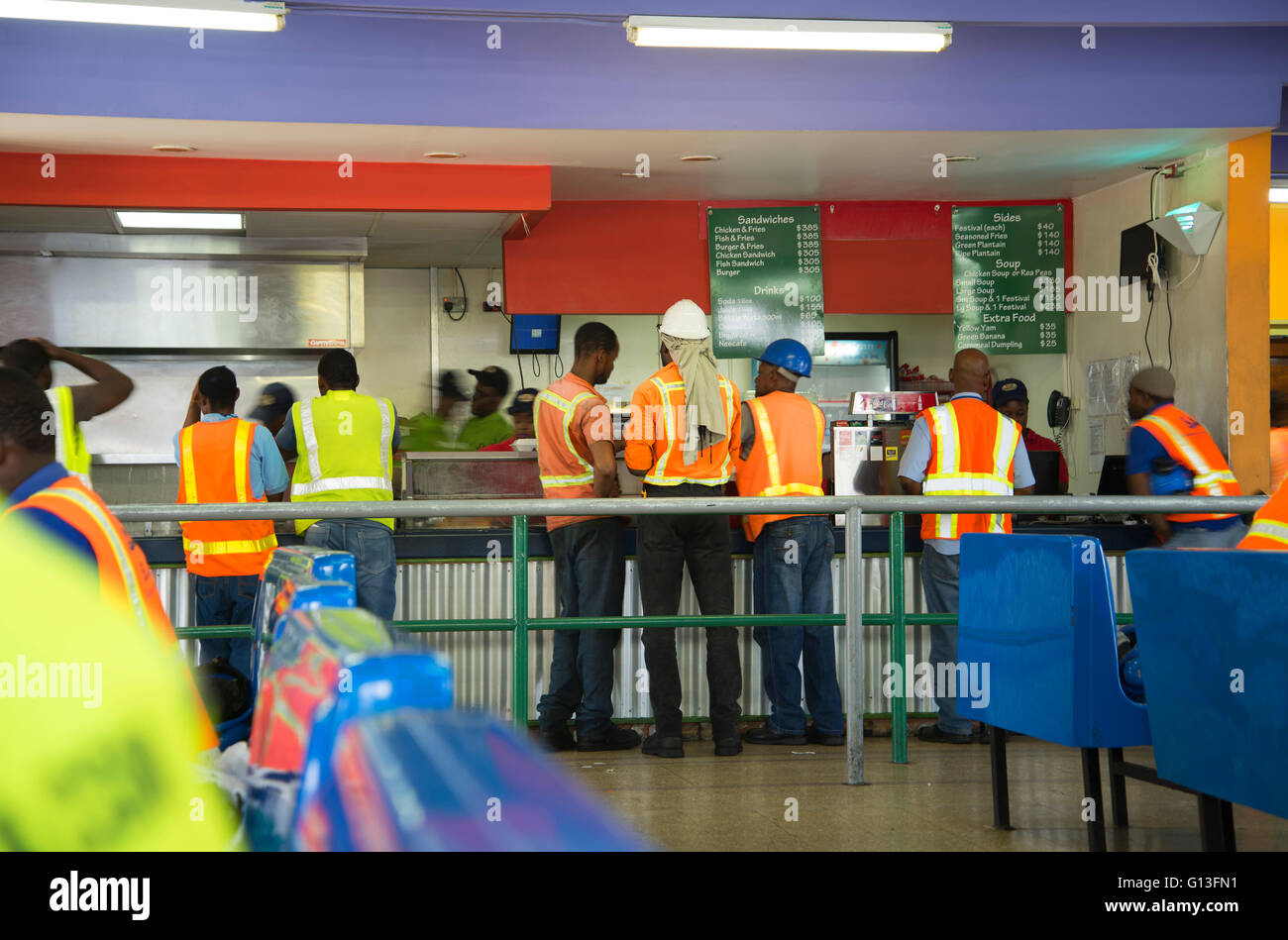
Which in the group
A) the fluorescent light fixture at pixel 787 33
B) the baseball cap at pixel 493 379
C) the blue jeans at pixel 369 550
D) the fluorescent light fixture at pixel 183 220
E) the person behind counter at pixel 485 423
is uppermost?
the fluorescent light fixture at pixel 787 33

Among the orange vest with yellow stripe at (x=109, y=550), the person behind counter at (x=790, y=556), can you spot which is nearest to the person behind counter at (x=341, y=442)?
the person behind counter at (x=790, y=556)

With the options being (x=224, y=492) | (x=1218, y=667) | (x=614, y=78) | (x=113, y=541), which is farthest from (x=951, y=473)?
(x=113, y=541)

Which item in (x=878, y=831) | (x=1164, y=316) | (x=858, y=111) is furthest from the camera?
(x=1164, y=316)

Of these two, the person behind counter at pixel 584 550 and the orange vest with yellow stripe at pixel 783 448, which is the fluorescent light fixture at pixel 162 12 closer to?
the person behind counter at pixel 584 550

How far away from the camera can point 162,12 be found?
16.4ft

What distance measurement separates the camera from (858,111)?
Answer: 6.14m

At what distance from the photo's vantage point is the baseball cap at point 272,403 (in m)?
7.51

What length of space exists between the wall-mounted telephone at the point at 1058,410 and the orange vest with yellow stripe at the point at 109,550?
683 centimetres

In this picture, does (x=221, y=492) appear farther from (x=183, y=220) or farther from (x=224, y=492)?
(x=183, y=220)

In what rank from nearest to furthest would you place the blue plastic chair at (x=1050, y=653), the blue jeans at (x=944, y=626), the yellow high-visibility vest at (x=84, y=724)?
the yellow high-visibility vest at (x=84, y=724)
the blue plastic chair at (x=1050, y=653)
the blue jeans at (x=944, y=626)

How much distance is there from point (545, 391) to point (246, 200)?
2.14 metres
